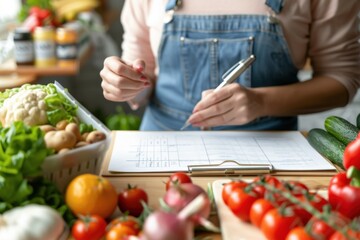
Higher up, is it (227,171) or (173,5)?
(173,5)

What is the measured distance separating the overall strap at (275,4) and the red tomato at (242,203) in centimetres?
64

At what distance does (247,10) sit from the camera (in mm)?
1270

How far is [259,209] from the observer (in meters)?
0.71

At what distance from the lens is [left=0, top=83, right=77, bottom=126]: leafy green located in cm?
86

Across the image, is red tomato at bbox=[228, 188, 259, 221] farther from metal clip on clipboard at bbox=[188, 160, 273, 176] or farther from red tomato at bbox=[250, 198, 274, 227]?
metal clip on clipboard at bbox=[188, 160, 273, 176]

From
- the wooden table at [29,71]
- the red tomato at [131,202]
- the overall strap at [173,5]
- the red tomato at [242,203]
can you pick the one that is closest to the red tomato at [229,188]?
the red tomato at [242,203]

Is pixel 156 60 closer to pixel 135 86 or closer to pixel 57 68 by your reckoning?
pixel 135 86

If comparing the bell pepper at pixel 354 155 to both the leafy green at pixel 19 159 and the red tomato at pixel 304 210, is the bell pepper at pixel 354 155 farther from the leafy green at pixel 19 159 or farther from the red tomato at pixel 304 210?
the leafy green at pixel 19 159

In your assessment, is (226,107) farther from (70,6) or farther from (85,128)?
(70,6)

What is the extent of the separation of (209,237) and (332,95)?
2.26ft

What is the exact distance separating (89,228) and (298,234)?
266 mm

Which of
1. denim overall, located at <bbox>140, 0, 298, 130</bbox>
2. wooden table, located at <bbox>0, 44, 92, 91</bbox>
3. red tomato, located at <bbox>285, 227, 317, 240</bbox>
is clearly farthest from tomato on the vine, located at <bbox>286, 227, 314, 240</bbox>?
Result: wooden table, located at <bbox>0, 44, 92, 91</bbox>

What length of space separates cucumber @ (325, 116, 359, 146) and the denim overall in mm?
260

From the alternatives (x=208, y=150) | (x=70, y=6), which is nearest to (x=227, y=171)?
(x=208, y=150)
